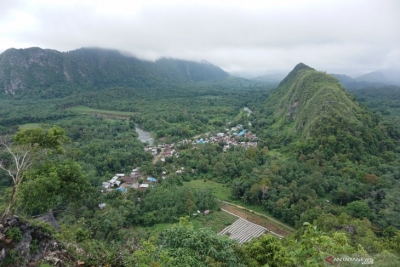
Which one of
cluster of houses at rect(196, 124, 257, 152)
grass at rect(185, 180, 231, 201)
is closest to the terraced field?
grass at rect(185, 180, 231, 201)

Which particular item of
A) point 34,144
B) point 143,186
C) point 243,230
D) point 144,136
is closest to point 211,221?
point 243,230

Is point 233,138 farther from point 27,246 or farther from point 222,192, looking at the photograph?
point 27,246

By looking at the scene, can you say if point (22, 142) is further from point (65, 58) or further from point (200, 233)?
point (65, 58)

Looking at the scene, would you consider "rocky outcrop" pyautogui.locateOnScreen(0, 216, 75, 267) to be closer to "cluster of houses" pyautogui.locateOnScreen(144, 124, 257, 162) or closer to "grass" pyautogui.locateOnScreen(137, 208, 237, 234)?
"grass" pyautogui.locateOnScreen(137, 208, 237, 234)

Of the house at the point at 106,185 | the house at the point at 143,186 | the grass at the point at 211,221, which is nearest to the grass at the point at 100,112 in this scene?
the house at the point at 106,185

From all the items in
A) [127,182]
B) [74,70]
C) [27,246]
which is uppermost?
[74,70]

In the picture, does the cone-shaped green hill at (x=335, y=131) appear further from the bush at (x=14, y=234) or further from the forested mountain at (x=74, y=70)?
the forested mountain at (x=74, y=70)
